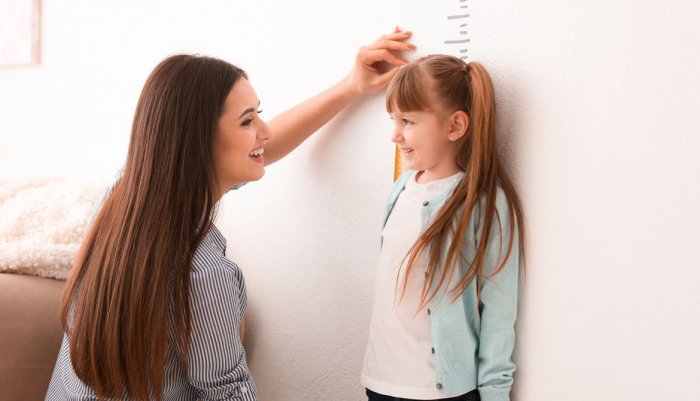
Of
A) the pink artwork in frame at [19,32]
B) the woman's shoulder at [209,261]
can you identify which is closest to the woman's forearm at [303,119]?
the woman's shoulder at [209,261]

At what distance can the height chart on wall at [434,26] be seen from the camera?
1093 mm

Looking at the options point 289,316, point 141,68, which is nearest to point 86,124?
point 141,68

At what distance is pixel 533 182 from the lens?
0.96 metres

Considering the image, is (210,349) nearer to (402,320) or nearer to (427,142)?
(402,320)

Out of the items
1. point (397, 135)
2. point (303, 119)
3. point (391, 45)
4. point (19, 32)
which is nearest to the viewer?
point (397, 135)

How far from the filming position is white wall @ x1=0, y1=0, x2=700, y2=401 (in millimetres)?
726

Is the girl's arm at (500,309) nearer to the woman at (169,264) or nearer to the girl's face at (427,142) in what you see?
the girl's face at (427,142)

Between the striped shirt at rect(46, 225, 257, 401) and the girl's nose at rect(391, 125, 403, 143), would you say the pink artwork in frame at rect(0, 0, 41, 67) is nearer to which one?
the striped shirt at rect(46, 225, 257, 401)

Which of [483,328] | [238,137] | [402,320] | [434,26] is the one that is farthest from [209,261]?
[434,26]

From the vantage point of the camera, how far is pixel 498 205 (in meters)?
0.99

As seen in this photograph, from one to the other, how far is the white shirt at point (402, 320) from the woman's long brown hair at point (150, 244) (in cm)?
33

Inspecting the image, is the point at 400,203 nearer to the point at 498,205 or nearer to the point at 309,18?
the point at 498,205

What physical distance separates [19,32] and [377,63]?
1.49m

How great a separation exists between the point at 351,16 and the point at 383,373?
71 centimetres
